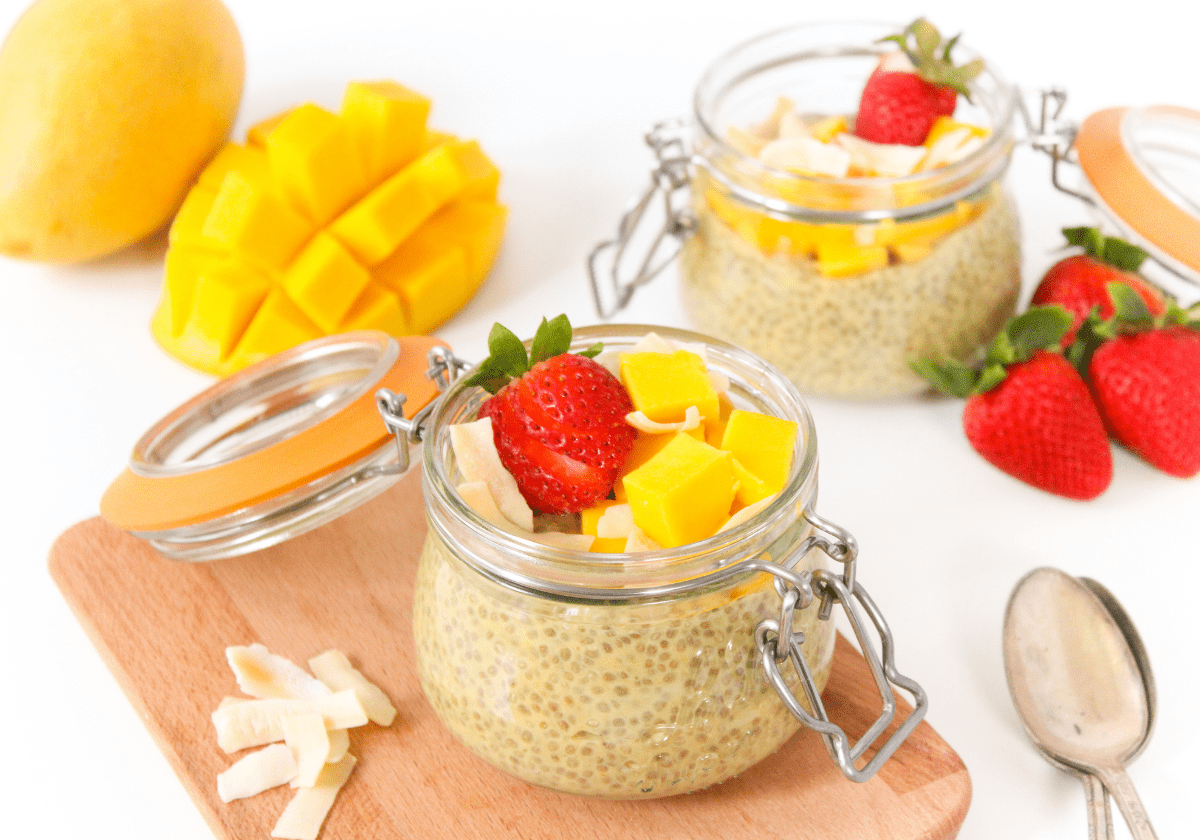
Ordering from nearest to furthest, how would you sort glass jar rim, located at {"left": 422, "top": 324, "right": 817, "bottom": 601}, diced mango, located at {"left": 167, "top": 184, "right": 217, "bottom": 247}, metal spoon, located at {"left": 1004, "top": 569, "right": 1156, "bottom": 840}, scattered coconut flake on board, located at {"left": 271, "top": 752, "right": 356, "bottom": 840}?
glass jar rim, located at {"left": 422, "top": 324, "right": 817, "bottom": 601} < scattered coconut flake on board, located at {"left": 271, "top": 752, "right": 356, "bottom": 840} < metal spoon, located at {"left": 1004, "top": 569, "right": 1156, "bottom": 840} < diced mango, located at {"left": 167, "top": 184, "right": 217, "bottom": 247}

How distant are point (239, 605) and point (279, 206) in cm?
55

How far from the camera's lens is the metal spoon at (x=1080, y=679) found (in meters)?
1.00

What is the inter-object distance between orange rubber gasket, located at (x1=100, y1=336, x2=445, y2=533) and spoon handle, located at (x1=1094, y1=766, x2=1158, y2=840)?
2.18ft

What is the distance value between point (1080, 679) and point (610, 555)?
53 centimetres

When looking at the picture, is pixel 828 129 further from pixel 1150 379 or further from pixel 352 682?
pixel 352 682

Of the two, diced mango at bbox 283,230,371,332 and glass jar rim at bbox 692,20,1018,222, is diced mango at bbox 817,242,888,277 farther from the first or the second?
diced mango at bbox 283,230,371,332

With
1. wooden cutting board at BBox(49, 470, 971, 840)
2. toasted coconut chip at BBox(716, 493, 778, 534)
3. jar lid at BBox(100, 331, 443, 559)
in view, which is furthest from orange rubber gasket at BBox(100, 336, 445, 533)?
toasted coconut chip at BBox(716, 493, 778, 534)

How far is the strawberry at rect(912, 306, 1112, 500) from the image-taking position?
→ 129 centimetres

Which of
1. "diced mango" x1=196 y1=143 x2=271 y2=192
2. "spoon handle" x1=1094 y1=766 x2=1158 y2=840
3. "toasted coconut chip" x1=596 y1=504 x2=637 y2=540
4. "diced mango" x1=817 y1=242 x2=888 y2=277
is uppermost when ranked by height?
"toasted coconut chip" x1=596 y1=504 x2=637 y2=540

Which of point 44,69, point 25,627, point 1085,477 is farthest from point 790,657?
point 44,69

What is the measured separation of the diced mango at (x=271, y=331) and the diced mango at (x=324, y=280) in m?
0.02

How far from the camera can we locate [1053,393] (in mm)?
1297

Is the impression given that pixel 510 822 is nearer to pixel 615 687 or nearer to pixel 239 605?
pixel 615 687

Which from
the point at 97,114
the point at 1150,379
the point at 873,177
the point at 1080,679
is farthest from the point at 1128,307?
the point at 97,114
